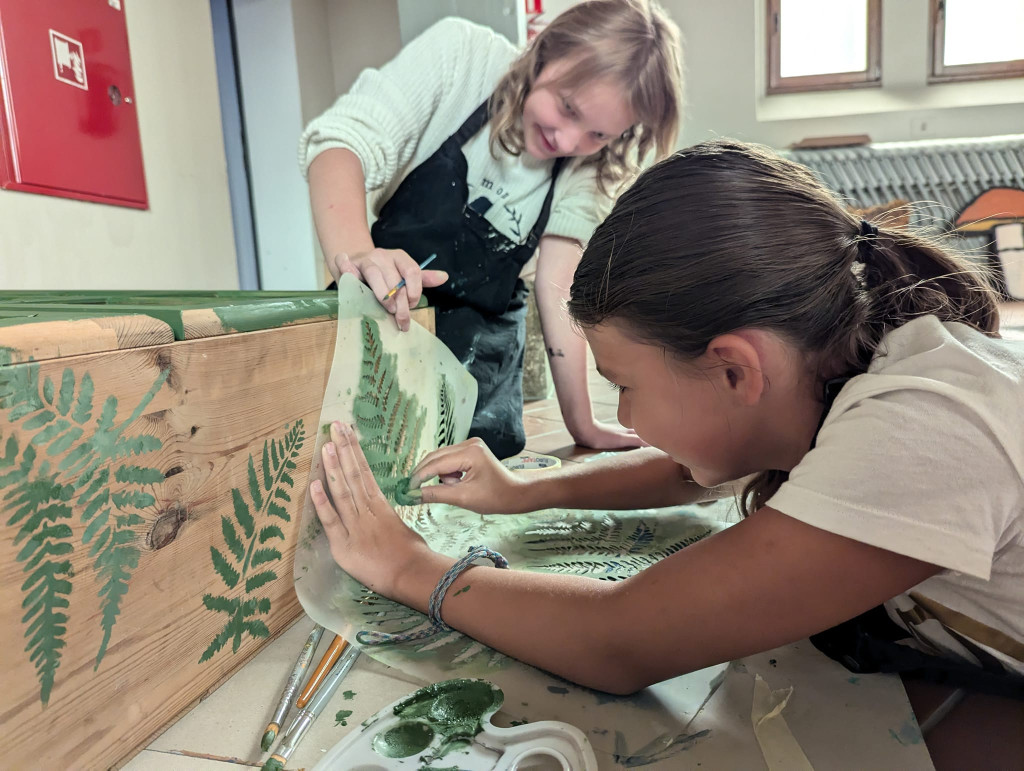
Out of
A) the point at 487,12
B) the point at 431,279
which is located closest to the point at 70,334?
the point at 431,279

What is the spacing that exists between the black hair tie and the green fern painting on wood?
0.59m

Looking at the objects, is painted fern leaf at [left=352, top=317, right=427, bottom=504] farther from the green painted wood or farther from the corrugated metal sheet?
the corrugated metal sheet

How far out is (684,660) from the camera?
543mm

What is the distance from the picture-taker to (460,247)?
1218 mm

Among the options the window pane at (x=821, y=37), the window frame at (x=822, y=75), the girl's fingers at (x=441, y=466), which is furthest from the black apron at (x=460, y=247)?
the window pane at (x=821, y=37)

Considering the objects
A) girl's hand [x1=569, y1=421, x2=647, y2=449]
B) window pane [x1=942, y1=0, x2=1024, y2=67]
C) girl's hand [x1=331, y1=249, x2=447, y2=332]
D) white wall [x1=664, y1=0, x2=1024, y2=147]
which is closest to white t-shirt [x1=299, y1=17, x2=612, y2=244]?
girl's hand [x1=331, y1=249, x2=447, y2=332]

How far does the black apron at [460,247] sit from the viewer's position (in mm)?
1201

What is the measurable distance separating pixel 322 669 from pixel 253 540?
14 centimetres

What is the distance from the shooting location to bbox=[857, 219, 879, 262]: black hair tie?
603 millimetres

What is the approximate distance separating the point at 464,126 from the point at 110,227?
1.33 m

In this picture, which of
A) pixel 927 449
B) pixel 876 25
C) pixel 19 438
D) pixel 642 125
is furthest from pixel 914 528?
pixel 876 25

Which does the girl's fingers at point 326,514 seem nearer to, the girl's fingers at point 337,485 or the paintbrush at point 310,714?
the girl's fingers at point 337,485

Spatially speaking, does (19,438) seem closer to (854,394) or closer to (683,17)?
(854,394)

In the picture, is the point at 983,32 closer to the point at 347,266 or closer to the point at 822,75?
the point at 822,75
